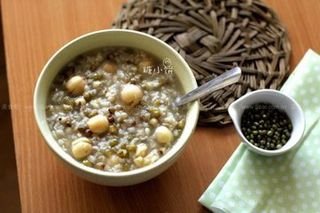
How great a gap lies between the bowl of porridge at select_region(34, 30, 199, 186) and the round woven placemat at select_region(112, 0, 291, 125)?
153 millimetres

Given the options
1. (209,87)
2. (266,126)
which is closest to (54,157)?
(209,87)

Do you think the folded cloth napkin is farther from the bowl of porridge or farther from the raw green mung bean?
the bowl of porridge

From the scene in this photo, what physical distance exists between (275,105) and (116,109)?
0.40m

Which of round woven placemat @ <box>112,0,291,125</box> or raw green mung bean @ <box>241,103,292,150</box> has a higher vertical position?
round woven placemat @ <box>112,0,291,125</box>

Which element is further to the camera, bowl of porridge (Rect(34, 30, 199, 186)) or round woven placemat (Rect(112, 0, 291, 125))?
round woven placemat (Rect(112, 0, 291, 125))

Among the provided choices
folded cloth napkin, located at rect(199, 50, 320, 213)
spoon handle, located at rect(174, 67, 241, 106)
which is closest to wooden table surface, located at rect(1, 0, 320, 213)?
folded cloth napkin, located at rect(199, 50, 320, 213)

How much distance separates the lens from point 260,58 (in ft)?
3.94

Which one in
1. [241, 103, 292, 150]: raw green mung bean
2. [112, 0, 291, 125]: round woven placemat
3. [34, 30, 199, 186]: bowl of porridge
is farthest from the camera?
[112, 0, 291, 125]: round woven placemat

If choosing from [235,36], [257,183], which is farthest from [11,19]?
[257,183]

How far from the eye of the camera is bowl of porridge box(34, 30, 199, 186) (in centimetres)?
92

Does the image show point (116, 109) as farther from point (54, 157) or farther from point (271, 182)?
point (271, 182)

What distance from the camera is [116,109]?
99 cm

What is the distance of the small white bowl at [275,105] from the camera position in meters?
1.01

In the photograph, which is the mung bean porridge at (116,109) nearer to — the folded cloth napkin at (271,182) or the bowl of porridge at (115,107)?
the bowl of porridge at (115,107)
